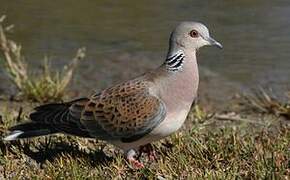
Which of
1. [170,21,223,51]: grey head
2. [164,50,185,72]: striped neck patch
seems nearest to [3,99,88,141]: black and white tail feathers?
[164,50,185,72]: striped neck patch

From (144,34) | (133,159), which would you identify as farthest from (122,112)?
(144,34)

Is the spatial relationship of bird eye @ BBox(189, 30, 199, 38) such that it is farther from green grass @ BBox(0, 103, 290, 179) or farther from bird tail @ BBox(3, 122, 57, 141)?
bird tail @ BBox(3, 122, 57, 141)

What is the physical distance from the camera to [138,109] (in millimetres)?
6582

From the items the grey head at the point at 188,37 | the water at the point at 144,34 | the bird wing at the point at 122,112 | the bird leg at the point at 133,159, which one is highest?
the grey head at the point at 188,37

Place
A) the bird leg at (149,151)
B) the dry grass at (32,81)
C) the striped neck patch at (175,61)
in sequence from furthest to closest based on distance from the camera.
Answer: the dry grass at (32,81), the bird leg at (149,151), the striped neck patch at (175,61)

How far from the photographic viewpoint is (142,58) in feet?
37.9

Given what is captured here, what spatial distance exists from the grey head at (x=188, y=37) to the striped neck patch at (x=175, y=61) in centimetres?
5

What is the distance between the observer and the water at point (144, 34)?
11.1 m

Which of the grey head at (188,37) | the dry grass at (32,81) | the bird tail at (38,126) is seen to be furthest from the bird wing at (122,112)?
the dry grass at (32,81)

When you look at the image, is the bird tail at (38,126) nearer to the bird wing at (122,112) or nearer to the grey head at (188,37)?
the bird wing at (122,112)

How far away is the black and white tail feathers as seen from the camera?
6695 millimetres

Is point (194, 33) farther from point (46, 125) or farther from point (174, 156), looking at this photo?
point (46, 125)

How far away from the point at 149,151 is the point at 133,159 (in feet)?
1.16

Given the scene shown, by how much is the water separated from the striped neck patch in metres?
3.94
